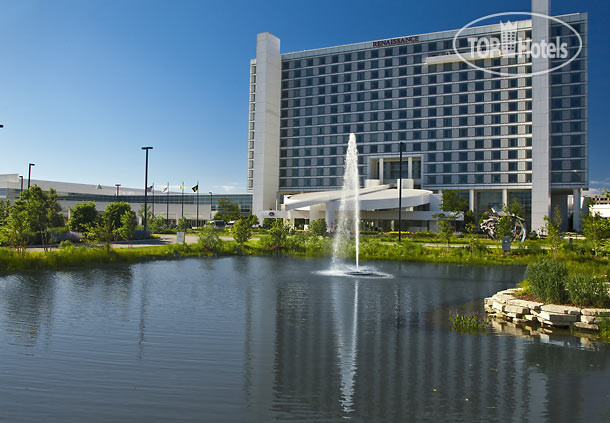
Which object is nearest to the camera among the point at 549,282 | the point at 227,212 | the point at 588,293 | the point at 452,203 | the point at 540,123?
the point at 588,293

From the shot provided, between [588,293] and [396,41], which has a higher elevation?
[396,41]

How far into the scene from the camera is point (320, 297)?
17.8 metres

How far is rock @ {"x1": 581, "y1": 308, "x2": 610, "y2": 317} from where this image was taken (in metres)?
12.8

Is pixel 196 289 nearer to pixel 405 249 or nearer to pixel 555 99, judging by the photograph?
pixel 405 249

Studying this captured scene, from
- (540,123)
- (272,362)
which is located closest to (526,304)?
(272,362)

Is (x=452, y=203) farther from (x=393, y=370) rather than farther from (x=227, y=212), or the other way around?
(x=393, y=370)

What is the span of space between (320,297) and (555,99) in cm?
8411

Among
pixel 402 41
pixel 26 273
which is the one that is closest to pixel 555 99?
pixel 402 41

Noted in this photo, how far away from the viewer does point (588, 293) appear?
1370cm

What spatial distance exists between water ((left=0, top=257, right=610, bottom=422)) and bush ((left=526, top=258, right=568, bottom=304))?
7.96 ft

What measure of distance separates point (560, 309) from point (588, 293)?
1136mm

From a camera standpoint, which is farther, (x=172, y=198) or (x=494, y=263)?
(x=172, y=198)

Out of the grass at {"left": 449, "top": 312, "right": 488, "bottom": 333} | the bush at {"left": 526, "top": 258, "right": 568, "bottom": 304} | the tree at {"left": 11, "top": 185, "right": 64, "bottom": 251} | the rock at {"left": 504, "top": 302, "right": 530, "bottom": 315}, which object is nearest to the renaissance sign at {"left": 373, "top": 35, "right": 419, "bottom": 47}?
the tree at {"left": 11, "top": 185, "right": 64, "bottom": 251}

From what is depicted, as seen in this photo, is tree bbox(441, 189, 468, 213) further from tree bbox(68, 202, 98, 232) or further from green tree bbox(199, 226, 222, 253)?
tree bbox(68, 202, 98, 232)
